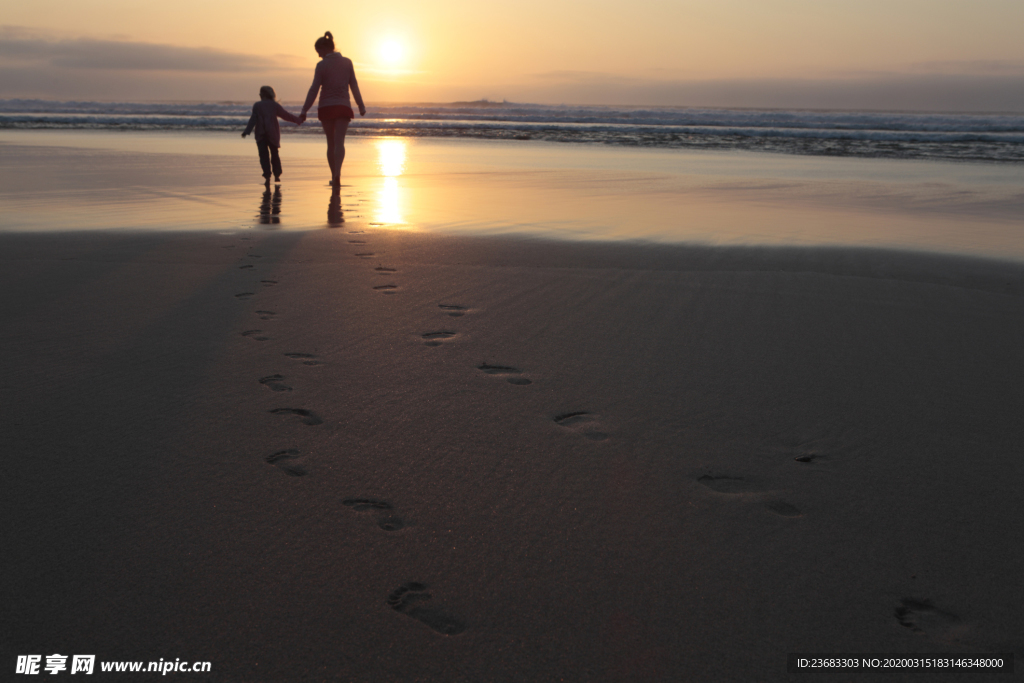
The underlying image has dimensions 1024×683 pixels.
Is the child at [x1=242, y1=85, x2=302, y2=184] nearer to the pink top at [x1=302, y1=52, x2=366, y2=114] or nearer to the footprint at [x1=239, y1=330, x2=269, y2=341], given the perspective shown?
the pink top at [x1=302, y1=52, x2=366, y2=114]

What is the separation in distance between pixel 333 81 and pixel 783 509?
24.6 feet

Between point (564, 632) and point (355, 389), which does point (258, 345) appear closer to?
point (355, 389)

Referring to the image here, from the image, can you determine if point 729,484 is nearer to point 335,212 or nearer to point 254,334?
point 254,334

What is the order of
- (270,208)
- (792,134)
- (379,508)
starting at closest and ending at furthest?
(379,508), (270,208), (792,134)

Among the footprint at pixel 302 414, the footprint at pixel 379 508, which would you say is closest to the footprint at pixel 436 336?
the footprint at pixel 302 414

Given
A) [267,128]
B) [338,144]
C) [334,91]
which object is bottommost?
[338,144]

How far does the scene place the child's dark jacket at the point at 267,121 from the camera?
28.4 ft

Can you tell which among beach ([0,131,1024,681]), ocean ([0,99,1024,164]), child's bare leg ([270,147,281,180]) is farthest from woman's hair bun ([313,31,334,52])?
ocean ([0,99,1024,164])

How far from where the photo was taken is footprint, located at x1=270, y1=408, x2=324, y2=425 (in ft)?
7.10

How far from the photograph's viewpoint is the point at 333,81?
7969 mm

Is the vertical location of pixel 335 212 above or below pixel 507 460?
above

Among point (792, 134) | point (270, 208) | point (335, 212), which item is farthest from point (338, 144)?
point (792, 134)

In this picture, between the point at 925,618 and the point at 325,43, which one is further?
the point at 325,43

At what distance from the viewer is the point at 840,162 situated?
12.6m
